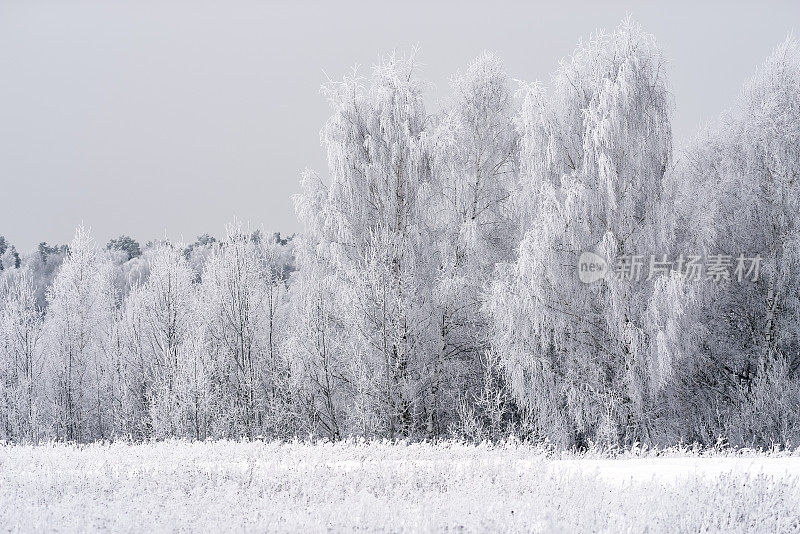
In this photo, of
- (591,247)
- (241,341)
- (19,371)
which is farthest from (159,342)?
(591,247)

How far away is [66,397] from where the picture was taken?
30.3 metres

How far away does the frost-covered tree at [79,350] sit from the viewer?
91.5ft

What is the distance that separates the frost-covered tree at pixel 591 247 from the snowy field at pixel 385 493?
6.51m

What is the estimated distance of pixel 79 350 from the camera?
28312mm

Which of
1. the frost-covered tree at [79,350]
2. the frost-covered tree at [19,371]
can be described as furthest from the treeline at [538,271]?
the frost-covered tree at [19,371]

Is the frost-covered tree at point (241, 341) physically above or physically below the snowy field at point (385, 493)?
above

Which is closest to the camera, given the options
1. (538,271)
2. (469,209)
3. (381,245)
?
(538,271)

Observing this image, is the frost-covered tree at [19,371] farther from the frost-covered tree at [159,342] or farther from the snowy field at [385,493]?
the snowy field at [385,493]

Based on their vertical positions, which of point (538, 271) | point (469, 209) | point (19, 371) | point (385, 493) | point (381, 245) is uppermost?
point (469, 209)

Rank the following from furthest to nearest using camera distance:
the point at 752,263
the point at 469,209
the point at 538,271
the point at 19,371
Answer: the point at 19,371
the point at 469,209
the point at 752,263
the point at 538,271

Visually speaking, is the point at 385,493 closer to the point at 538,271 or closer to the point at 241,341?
the point at 538,271

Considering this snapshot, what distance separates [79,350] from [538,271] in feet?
66.8

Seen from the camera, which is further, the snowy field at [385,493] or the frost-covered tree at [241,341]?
the frost-covered tree at [241,341]

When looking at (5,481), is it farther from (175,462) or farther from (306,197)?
(306,197)
